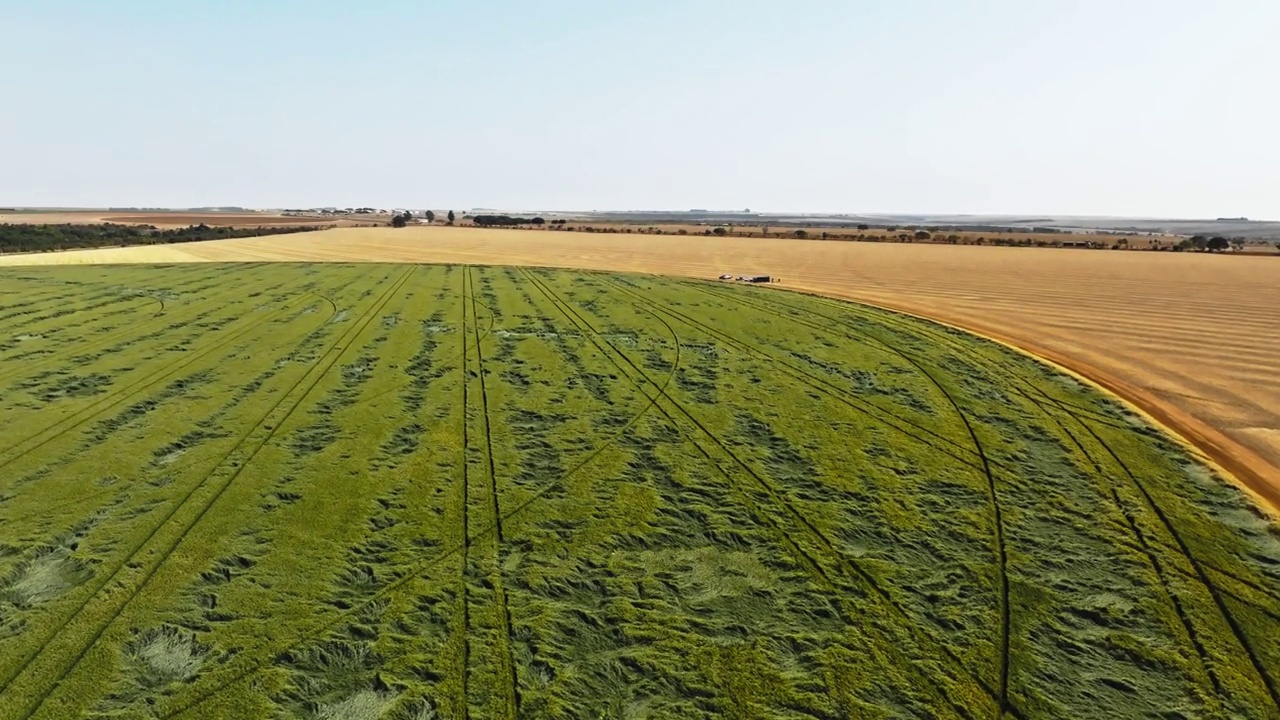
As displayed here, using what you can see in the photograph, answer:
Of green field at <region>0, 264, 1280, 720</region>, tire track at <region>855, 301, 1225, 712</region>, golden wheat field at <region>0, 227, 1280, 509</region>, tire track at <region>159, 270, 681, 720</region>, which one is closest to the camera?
tire track at <region>159, 270, 681, 720</region>

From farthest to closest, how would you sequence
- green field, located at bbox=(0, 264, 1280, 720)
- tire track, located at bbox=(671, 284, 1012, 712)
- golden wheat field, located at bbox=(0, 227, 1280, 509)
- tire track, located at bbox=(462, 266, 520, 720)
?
golden wheat field, located at bbox=(0, 227, 1280, 509), tire track, located at bbox=(671, 284, 1012, 712), green field, located at bbox=(0, 264, 1280, 720), tire track, located at bbox=(462, 266, 520, 720)

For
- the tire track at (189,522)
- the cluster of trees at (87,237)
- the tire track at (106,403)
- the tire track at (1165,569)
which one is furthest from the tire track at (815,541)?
the cluster of trees at (87,237)

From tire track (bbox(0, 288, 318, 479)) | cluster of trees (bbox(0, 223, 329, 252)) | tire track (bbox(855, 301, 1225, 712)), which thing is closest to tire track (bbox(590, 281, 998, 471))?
tire track (bbox(855, 301, 1225, 712))

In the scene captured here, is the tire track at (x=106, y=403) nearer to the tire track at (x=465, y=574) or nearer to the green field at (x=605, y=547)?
the green field at (x=605, y=547)

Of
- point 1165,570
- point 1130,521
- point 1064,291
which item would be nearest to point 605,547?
point 1165,570

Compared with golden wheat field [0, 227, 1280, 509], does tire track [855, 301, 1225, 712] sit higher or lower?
lower

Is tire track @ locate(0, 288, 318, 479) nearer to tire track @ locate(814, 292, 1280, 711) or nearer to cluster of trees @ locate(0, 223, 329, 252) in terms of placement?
tire track @ locate(814, 292, 1280, 711)

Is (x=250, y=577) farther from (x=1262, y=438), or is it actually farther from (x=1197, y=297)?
(x=1197, y=297)
